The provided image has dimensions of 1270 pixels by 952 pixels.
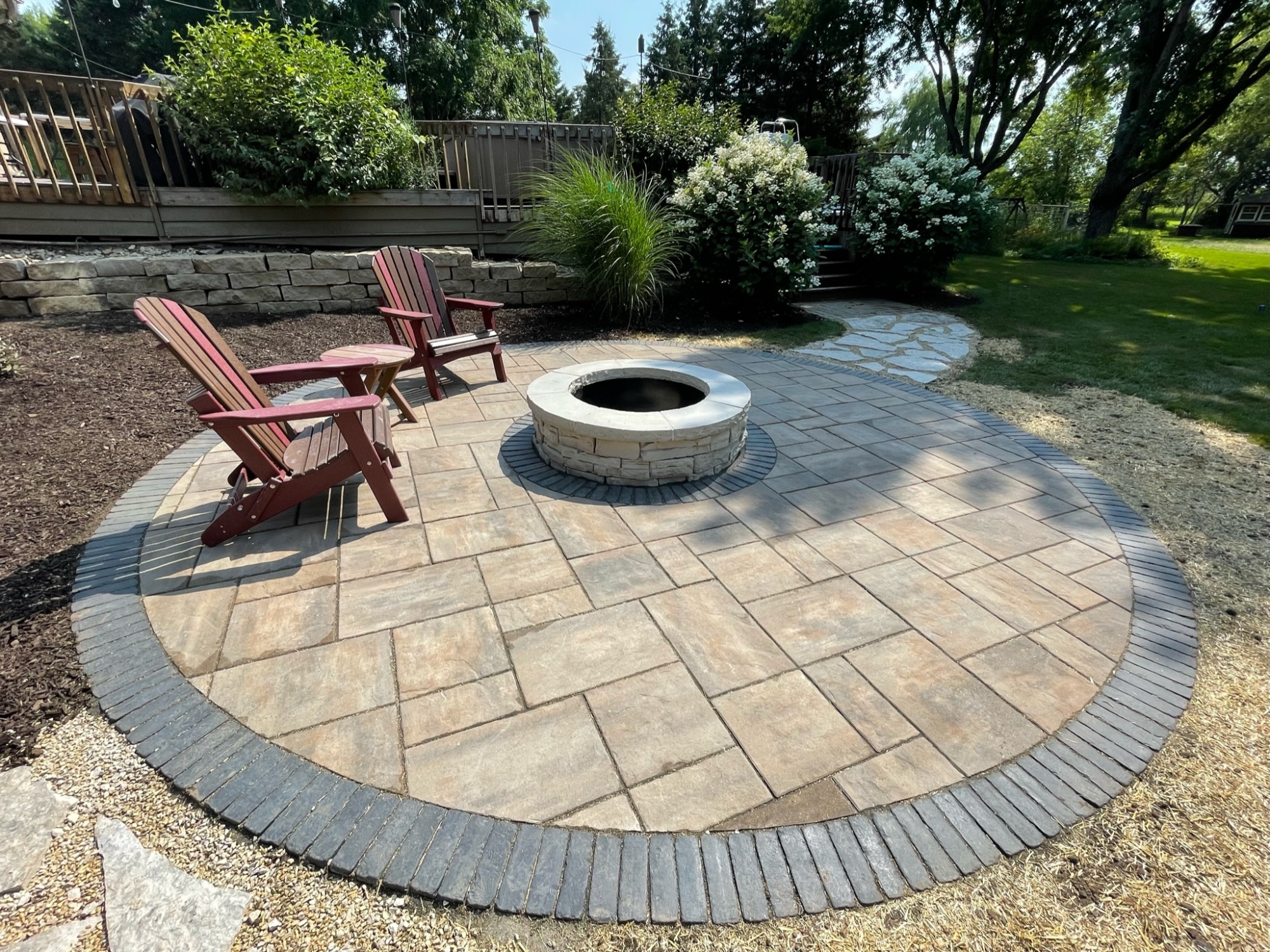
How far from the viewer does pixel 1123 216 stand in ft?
78.8

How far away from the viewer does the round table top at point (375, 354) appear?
9.66 ft

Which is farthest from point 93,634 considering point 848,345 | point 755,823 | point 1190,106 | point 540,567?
point 1190,106

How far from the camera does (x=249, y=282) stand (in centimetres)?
573

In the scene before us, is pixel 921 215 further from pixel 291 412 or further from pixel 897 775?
pixel 291 412

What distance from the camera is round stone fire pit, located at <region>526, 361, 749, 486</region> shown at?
2.90m

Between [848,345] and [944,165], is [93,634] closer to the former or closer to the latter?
[848,345]

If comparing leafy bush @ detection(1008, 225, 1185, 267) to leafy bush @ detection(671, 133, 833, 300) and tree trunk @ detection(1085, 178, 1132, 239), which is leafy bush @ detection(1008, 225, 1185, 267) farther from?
leafy bush @ detection(671, 133, 833, 300)

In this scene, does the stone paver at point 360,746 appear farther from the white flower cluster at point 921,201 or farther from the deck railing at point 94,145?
the white flower cluster at point 921,201

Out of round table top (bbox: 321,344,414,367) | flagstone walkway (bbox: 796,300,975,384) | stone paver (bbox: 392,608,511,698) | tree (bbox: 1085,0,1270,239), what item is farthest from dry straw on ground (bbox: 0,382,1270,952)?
tree (bbox: 1085,0,1270,239)

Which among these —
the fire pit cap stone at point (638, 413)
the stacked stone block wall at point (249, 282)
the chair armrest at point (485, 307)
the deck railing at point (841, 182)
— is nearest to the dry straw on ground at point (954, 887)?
the fire pit cap stone at point (638, 413)

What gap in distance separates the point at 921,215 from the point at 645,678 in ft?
26.1

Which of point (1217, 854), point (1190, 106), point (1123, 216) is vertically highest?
point (1190, 106)

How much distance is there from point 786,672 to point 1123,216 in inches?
1277

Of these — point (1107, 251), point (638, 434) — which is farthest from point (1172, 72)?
point (638, 434)
